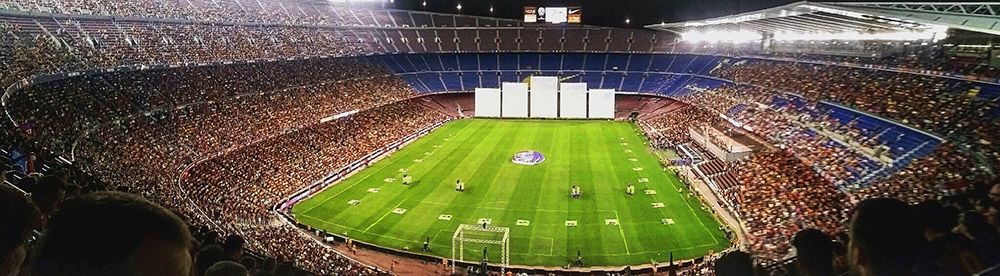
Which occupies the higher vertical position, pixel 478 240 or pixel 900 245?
pixel 900 245

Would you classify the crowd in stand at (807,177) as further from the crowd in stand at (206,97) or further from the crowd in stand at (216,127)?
the crowd in stand at (206,97)

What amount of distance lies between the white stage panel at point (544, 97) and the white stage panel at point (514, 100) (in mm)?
674

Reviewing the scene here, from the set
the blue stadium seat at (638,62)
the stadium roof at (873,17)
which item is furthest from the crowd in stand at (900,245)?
the blue stadium seat at (638,62)

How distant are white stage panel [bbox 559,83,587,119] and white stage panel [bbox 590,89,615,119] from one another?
76 cm

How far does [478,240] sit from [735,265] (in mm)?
19156

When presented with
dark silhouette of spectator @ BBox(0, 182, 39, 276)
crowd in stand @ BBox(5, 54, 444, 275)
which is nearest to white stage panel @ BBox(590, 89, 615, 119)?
crowd in stand @ BBox(5, 54, 444, 275)

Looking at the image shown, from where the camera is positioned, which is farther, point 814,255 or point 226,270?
point 814,255

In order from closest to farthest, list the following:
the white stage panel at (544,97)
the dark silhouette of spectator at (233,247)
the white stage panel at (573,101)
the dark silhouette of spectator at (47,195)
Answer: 1. the dark silhouette of spectator at (47,195)
2. the dark silhouette of spectator at (233,247)
3. the white stage panel at (573,101)
4. the white stage panel at (544,97)

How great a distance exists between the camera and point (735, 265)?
4.14 m

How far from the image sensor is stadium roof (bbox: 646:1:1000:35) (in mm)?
19875

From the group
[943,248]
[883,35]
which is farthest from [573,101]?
[943,248]

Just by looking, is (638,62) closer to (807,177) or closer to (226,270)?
(807,177)

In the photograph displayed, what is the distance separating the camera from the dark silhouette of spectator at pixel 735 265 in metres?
4.12

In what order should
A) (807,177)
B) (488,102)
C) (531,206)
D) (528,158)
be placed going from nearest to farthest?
(807,177) → (531,206) → (528,158) → (488,102)
